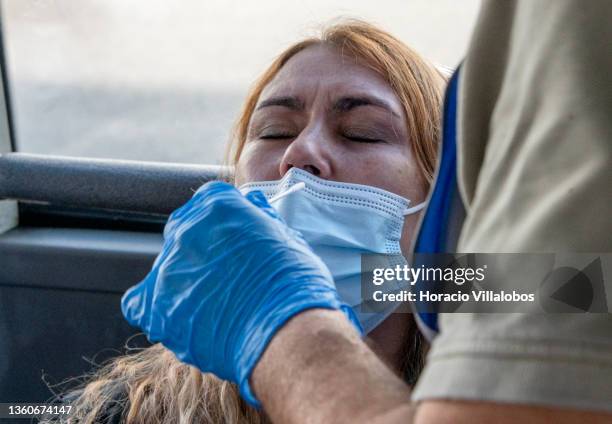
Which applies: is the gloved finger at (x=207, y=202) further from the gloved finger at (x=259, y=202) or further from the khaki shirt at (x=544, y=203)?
the khaki shirt at (x=544, y=203)

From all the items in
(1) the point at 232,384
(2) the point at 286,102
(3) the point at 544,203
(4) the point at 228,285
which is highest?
(3) the point at 544,203

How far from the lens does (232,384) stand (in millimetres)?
1565

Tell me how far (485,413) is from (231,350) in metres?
0.37

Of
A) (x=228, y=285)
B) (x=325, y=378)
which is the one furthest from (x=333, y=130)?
(x=325, y=378)

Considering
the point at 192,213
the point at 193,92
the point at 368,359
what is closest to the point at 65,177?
the point at 193,92

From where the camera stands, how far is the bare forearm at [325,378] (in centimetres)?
68

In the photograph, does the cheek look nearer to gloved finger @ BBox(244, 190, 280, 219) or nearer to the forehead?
the forehead

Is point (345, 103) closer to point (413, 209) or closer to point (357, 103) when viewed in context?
point (357, 103)

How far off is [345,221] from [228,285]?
600mm

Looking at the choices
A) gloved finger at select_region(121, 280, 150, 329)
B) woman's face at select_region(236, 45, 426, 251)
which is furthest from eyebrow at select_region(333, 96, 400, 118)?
gloved finger at select_region(121, 280, 150, 329)

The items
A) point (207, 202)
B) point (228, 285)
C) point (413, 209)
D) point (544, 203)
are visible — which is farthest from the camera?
A: point (413, 209)

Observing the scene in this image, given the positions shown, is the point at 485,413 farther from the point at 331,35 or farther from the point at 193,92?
the point at 193,92

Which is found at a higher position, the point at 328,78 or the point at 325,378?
the point at 325,378

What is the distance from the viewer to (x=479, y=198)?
0.66m
